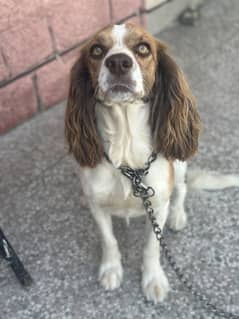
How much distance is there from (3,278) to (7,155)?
42.1 inches

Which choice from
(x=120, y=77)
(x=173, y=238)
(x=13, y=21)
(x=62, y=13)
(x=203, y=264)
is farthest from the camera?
(x=62, y=13)

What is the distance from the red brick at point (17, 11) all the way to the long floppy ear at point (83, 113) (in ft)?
4.55

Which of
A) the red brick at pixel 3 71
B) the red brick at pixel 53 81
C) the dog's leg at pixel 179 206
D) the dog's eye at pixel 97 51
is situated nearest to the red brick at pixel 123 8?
the red brick at pixel 53 81

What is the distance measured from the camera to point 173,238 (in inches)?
99.6

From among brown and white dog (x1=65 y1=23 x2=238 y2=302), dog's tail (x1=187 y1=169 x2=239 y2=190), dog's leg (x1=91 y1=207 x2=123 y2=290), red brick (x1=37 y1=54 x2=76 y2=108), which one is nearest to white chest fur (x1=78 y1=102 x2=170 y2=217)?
brown and white dog (x1=65 y1=23 x2=238 y2=302)

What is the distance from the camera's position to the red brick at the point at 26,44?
3264 millimetres

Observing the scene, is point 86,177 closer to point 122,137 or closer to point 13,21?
point 122,137

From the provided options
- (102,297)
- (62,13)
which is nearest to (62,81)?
(62,13)

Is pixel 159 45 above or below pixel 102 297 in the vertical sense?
above

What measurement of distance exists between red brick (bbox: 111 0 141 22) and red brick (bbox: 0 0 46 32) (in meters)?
0.80

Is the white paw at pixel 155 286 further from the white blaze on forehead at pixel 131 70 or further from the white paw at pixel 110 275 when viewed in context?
the white blaze on forehead at pixel 131 70

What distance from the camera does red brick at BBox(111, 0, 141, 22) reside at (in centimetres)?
392

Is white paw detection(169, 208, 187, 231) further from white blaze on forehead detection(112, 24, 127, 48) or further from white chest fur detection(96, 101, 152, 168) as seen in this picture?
white blaze on forehead detection(112, 24, 127, 48)

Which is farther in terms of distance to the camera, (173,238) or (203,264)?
(173,238)
